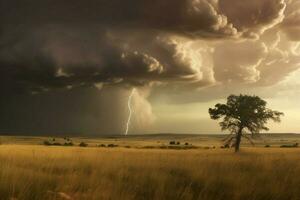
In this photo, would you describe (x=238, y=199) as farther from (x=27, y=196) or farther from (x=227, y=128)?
(x=227, y=128)

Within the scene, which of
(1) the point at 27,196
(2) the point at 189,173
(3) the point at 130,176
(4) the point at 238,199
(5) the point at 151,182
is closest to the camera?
(1) the point at 27,196

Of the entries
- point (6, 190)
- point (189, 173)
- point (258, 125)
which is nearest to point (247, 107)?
point (258, 125)

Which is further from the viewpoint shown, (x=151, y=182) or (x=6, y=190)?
(x=151, y=182)

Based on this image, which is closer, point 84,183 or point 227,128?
point 84,183

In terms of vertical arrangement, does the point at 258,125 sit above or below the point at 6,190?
above

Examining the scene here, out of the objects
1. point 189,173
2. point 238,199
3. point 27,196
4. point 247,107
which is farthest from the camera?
point 247,107

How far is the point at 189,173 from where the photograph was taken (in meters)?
11.7

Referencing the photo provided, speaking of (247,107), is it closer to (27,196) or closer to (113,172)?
(113,172)

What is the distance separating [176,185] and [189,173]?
2107mm

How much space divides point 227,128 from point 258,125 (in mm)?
4111

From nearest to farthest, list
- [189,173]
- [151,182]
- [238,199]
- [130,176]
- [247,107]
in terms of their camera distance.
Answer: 1. [238,199]
2. [151,182]
3. [130,176]
4. [189,173]
5. [247,107]

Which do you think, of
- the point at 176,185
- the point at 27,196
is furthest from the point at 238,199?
the point at 27,196

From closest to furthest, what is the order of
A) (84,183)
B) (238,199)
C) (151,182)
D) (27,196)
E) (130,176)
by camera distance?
(27,196) → (238,199) → (84,183) → (151,182) → (130,176)

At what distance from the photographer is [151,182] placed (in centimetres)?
959
